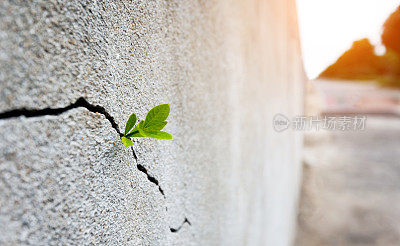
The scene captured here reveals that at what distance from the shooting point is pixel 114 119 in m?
0.46

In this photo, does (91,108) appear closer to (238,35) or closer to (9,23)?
(9,23)

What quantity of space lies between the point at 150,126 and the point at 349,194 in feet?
15.7

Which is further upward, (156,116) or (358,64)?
(156,116)

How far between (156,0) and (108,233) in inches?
16.2

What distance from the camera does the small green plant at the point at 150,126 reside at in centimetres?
48

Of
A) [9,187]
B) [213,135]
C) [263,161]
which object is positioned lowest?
[263,161]

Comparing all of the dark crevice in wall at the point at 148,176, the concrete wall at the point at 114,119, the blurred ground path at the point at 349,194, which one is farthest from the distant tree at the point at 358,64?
the dark crevice in wall at the point at 148,176

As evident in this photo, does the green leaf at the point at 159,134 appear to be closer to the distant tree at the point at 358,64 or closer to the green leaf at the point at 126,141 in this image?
the green leaf at the point at 126,141

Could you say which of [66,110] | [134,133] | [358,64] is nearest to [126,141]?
[134,133]

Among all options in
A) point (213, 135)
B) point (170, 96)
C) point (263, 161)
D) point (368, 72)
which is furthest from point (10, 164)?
point (368, 72)

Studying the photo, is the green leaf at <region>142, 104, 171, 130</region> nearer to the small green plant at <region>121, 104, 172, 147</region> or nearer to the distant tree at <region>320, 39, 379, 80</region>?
the small green plant at <region>121, 104, 172, 147</region>

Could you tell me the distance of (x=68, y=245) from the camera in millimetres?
382

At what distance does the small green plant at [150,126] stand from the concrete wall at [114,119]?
2 centimetres

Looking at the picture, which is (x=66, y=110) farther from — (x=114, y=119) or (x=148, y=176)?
(x=148, y=176)
